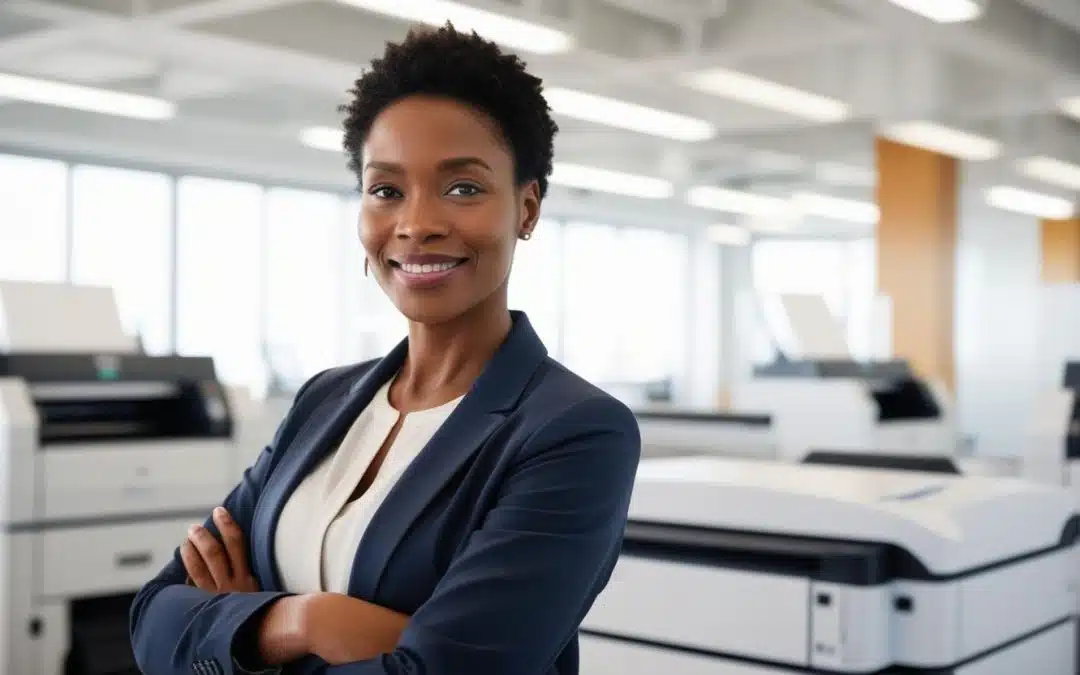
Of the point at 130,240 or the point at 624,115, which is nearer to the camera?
the point at 624,115

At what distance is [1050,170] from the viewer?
11008 mm

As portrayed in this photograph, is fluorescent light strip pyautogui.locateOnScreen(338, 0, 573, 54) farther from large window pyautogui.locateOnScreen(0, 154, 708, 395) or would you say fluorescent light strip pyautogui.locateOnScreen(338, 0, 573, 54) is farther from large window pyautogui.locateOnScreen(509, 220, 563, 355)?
large window pyautogui.locateOnScreen(509, 220, 563, 355)

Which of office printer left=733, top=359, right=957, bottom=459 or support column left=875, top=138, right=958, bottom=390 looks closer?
office printer left=733, top=359, right=957, bottom=459

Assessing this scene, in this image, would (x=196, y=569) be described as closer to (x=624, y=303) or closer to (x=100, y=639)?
(x=100, y=639)

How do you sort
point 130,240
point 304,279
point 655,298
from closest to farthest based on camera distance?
point 130,240 < point 304,279 < point 655,298

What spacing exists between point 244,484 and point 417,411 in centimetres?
28

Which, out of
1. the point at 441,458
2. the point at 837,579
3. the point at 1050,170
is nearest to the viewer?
the point at 441,458

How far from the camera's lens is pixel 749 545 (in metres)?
1.59

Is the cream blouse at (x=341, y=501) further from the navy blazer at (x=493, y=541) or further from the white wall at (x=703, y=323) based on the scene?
the white wall at (x=703, y=323)

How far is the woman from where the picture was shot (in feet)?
3.46

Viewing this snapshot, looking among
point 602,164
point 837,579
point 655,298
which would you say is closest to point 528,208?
point 837,579

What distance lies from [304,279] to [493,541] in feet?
37.9

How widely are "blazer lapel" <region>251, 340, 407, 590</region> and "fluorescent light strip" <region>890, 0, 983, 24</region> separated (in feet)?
14.5

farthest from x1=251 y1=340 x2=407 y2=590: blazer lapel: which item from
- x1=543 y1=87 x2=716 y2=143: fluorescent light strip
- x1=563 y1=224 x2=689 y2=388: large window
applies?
x1=563 y1=224 x2=689 y2=388: large window
